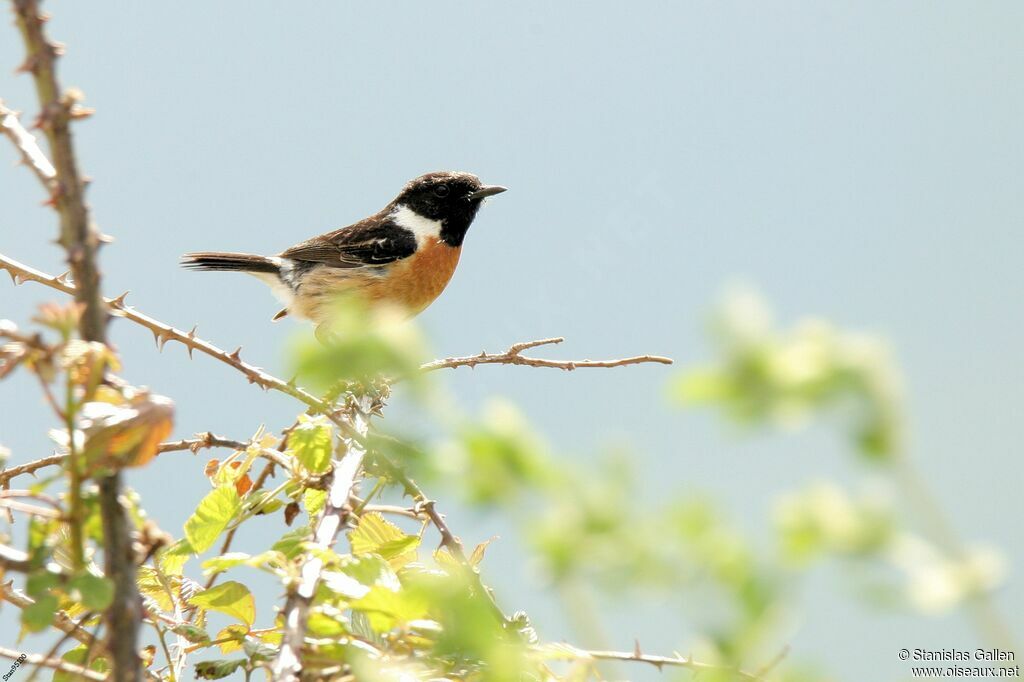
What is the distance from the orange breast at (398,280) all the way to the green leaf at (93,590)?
20.0ft

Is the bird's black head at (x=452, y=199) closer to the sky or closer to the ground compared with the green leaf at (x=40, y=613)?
closer to the sky

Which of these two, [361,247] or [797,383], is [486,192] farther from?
[797,383]

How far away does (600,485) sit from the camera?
1.78 feet

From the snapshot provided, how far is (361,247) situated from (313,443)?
5827 millimetres

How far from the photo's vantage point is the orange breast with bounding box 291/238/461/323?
7152 millimetres

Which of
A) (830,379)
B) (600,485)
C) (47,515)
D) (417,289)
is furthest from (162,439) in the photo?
(417,289)

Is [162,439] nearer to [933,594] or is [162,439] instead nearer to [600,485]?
[600,485]

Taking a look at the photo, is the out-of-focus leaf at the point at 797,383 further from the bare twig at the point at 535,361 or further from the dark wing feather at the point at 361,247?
the dark wing feather at the point at 361,247

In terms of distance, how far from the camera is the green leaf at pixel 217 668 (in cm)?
153

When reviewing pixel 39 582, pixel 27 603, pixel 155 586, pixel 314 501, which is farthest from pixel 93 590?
pixel 314 501

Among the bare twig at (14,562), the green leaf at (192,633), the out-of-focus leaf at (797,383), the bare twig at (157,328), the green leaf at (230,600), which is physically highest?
the bare twig at (157,328)

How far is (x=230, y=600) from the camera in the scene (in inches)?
61.7

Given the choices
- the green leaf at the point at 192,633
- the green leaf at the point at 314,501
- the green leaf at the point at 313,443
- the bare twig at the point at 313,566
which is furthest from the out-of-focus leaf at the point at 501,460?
the green leaf at the point at 314,501

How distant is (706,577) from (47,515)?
0.74 m
